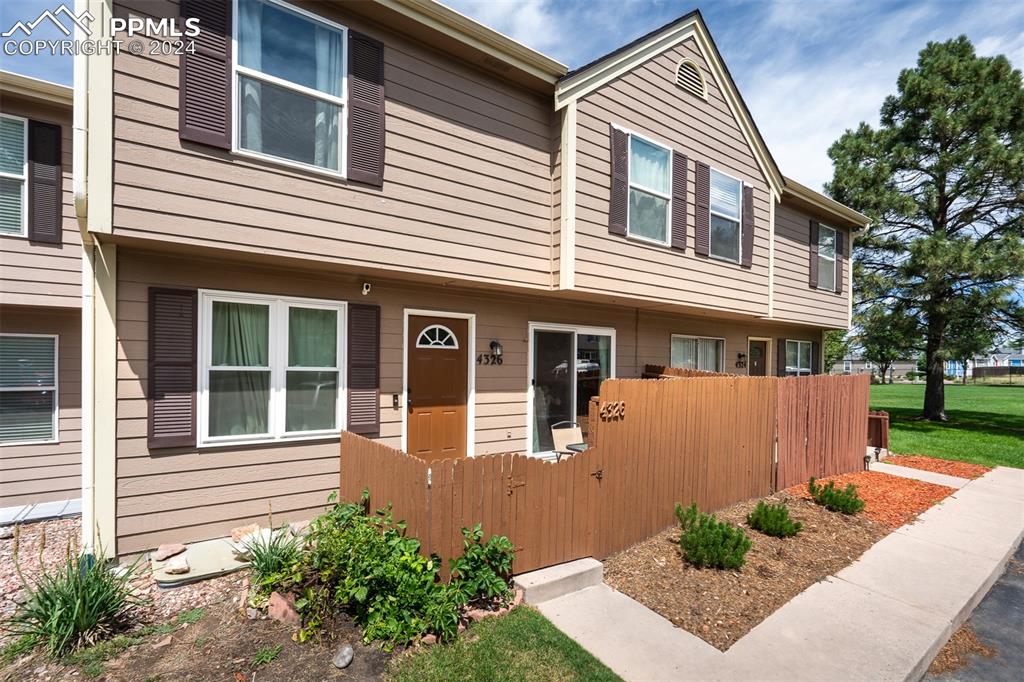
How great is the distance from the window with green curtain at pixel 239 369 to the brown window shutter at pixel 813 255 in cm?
1125

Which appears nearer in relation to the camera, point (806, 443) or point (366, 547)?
point (366, 547)

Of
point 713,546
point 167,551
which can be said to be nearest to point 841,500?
point 713,546

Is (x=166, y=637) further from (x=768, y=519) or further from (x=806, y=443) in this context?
(x=806, y=443)

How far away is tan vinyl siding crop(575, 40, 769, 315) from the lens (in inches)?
255

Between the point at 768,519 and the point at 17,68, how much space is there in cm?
1051

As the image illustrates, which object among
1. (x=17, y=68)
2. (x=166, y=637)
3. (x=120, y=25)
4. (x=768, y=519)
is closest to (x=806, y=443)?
(x=768, y=519)

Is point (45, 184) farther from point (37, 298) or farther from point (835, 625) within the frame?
point (835, 625)

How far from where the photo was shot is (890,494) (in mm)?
7066

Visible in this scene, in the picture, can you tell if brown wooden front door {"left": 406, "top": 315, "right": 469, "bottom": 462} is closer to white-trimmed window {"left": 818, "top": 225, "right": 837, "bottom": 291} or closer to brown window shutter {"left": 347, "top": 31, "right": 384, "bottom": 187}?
brown window shutter {"left": 347, "top": 31, "right": 384, "bottom": 187}

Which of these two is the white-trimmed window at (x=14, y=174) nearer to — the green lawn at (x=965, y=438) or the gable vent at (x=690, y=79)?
the gable vent at (x=690, y=79)

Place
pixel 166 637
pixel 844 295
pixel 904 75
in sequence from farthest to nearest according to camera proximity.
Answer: pixel 904 75
pixel 844 295
pixel 166 637

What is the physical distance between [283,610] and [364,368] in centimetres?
263

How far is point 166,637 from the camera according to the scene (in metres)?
3.36

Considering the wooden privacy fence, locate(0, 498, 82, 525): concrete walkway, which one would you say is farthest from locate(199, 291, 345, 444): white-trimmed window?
locate(0, 498, 82, 525): concrete walkway
